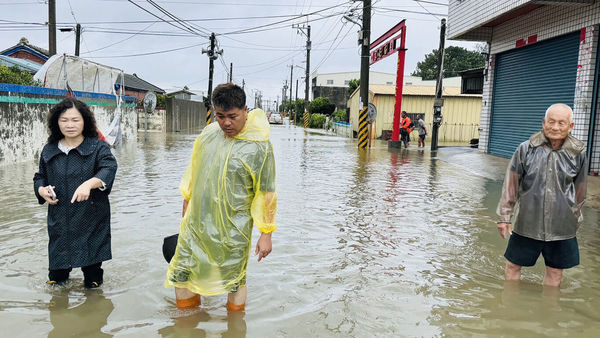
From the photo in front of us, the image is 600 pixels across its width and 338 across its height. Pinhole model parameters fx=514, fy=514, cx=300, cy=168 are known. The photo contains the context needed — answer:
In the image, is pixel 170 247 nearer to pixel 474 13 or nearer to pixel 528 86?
pixel 528 86

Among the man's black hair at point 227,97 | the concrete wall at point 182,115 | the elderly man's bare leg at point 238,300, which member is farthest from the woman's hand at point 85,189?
the concrete wall at point 182,115

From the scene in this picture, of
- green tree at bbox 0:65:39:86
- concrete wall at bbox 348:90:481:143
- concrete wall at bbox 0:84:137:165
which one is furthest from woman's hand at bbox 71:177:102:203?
concrete wall at bbox 348:90:481:143

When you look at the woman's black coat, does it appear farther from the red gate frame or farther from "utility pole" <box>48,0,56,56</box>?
"utility pole" <box>48,0,56,56</box>

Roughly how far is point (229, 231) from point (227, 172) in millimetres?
374

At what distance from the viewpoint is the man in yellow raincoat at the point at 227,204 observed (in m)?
3.24

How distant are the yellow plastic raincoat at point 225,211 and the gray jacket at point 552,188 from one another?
2.06m

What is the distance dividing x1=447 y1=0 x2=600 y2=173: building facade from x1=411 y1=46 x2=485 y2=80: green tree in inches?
A: 2028

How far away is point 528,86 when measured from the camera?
14648mm

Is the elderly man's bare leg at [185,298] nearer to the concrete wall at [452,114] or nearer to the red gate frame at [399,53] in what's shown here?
the red gate frame at [399,53]

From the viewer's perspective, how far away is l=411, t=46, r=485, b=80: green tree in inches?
2699

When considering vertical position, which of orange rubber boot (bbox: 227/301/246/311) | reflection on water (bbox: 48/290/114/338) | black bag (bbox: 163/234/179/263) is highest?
black bag (bbox: 163/234/179/263)

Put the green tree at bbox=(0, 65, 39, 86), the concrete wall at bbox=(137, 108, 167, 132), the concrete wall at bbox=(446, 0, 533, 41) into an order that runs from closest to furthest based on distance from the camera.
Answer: the concrete wall at bbox=(446, 0, 533, 41), the green tree at bbox=(0, 65, 39, 86), the concrete wall at bbox=(137, 108, 167, 132)

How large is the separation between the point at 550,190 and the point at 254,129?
7.70 ft

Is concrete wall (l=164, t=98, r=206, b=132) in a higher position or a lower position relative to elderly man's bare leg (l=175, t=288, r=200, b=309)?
higher
